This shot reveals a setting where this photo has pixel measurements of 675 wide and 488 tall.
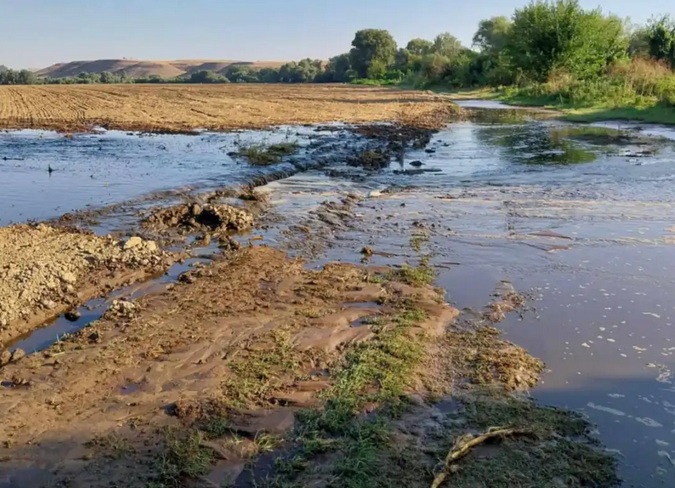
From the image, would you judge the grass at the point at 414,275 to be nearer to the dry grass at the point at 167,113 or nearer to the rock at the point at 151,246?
the rock at the point at 151,246

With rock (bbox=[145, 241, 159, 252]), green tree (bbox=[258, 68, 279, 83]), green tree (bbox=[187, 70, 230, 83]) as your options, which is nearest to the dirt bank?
rock (bbox=[145, 241, 159, 252])

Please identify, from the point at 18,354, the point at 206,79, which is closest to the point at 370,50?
the point at 206,79

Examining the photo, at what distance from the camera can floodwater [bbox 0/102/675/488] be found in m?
4.88

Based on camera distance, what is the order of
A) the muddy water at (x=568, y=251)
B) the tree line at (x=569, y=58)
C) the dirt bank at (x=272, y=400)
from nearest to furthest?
the dirt bank at (x=272, y=400)
the muddy water at (x=568, y=251)
the tree line at (x=569, y=58)

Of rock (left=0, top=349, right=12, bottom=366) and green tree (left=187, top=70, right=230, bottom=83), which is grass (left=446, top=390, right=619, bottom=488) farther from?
green tree (left=187, top=70, right=230, bottom=83)

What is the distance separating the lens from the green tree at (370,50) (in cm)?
10138

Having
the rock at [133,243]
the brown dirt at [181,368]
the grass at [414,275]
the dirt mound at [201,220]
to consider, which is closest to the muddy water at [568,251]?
the grass at [414,275]

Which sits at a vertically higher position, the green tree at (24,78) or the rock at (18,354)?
the green tree at (24,78)

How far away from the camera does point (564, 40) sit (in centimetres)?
3941

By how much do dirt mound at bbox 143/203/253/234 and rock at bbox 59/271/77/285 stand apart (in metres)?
2.46

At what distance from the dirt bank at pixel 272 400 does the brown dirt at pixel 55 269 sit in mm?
763

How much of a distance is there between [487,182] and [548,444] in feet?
33.4

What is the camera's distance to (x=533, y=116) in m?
30.7

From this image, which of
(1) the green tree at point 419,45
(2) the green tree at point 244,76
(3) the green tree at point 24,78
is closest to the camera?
(3) the green tree at point 24,78
